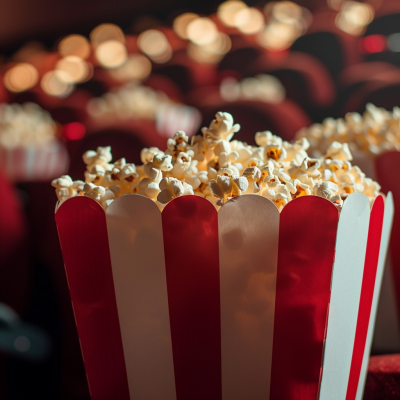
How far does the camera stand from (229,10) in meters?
3.59

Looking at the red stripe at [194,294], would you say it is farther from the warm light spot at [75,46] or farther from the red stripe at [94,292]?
the warm light spot at [75,46]

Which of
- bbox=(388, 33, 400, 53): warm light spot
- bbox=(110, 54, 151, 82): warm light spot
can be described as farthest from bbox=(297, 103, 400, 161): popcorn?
bbox=(110, 54, 151, 82): warm light spot

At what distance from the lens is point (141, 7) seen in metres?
3.69

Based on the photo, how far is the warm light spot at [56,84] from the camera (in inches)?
151

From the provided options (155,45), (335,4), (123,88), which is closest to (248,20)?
(335,4)

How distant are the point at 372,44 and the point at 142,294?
106 inches

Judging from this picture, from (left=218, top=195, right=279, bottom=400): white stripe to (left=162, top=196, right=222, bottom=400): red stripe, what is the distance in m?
0.01

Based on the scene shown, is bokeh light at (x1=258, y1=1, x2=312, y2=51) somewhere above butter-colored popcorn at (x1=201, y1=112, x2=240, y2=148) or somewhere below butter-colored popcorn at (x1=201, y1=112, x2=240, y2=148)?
below

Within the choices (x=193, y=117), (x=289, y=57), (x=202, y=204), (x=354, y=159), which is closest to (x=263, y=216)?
(x=202, y=204)

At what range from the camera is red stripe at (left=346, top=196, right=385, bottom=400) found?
0.70 m

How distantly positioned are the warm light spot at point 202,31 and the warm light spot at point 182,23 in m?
0.03

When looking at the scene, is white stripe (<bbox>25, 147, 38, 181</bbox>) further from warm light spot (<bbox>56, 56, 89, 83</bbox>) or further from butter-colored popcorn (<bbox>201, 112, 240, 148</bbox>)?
butter-colored popcorn (<bbox>201, 112, 240, 148</bbox>)

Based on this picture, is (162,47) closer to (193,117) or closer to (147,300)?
(193,117)

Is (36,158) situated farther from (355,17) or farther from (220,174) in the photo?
(355,17)
